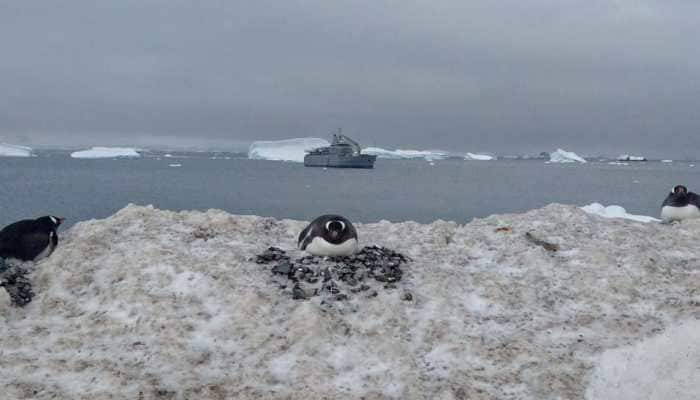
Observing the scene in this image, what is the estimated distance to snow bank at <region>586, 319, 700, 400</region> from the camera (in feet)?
23.1

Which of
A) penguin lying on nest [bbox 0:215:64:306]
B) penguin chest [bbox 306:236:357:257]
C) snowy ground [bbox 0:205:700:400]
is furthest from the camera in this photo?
penguin chest [bbox 306:236:357:257]

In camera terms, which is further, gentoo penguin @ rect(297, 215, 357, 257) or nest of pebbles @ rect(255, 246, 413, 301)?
gentoo penguin @ rect(297, 215, 357, 257)

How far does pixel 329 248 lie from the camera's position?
1067 centimetres

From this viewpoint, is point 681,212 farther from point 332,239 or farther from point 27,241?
point 27,241

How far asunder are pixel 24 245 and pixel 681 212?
15064 mm

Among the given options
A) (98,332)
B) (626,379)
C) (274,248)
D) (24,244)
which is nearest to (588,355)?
(626,379)

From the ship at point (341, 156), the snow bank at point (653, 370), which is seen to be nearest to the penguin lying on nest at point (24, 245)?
the snow bank at point (653, 370)

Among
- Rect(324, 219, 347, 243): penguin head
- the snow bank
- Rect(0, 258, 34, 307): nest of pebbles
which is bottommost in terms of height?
the snow bank

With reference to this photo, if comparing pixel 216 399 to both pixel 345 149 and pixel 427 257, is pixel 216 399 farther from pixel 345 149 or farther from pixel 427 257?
pixel 345 149

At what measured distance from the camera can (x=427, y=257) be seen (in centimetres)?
1166

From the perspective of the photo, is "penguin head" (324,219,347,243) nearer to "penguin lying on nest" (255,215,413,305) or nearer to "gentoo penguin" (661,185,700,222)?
"penguin lying on nest" (255,215,413,305)

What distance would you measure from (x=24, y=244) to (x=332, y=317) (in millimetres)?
5827

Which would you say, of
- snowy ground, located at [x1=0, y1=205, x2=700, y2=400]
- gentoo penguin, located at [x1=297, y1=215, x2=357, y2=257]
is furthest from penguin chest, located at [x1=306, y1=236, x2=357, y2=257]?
snowy ground, located at [x1=0, y1=205, x2=700, y2=400]

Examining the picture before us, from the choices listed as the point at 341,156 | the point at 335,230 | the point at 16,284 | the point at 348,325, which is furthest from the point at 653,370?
the point at 341,156
